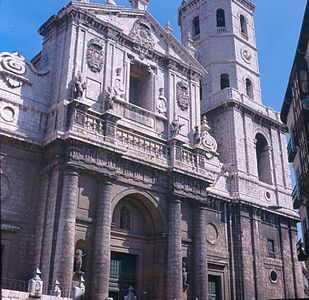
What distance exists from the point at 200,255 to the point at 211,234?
342cm

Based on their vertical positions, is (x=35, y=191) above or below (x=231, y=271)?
above

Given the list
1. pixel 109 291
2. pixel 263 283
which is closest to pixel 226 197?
pixel 263 283

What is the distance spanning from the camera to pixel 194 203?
86.5 feet

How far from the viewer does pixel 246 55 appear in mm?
39438

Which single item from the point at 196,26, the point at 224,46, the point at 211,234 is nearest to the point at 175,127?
the point at 211,234

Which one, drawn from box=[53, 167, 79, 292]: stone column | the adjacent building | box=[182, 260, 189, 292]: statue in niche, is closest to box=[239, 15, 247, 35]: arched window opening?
the adjacent building

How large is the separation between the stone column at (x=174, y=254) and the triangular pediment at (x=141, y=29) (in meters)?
10.6

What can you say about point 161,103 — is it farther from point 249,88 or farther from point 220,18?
point 220,18

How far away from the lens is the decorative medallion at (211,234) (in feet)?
92.0

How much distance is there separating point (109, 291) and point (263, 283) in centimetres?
1240

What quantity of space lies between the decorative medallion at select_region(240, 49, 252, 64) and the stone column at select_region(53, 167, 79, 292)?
2325cm

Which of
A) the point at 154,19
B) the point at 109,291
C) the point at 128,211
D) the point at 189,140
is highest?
the point at 154,19

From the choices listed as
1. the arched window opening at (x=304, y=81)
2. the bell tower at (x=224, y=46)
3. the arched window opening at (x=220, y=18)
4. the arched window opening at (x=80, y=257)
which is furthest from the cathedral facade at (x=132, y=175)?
the arched window opening at (x=220, y=18)

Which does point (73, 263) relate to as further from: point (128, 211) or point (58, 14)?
point (58, 14)
